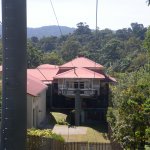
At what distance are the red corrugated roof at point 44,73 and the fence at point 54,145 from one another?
2491 centimetres

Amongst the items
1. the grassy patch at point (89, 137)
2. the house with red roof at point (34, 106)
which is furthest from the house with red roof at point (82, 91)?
the grassy patch at point (89, 137)

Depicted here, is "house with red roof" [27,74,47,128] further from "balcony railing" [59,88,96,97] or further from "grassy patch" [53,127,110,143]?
"balcony railing" [59,88,96,97]

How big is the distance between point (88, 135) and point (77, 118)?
18.5 ft

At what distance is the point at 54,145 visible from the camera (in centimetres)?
1698

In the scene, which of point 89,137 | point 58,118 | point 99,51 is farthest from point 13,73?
point 99,51

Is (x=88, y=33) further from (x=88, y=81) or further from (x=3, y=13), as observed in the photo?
(x=3, y=13)

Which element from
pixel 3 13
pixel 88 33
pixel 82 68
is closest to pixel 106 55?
pixel 88 33

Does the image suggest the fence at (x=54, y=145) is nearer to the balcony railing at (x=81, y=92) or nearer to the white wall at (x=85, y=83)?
the balcony railing at (x=81, y=92)

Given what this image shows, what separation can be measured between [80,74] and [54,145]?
2246cm

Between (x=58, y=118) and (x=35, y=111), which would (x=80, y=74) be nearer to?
(x=58, y=118)

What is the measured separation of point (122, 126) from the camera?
19.0 metres

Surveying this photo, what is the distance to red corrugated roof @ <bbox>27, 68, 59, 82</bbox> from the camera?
43.6m

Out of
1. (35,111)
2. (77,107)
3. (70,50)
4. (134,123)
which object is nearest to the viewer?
(134,123)

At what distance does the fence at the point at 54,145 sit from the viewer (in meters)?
16.1
